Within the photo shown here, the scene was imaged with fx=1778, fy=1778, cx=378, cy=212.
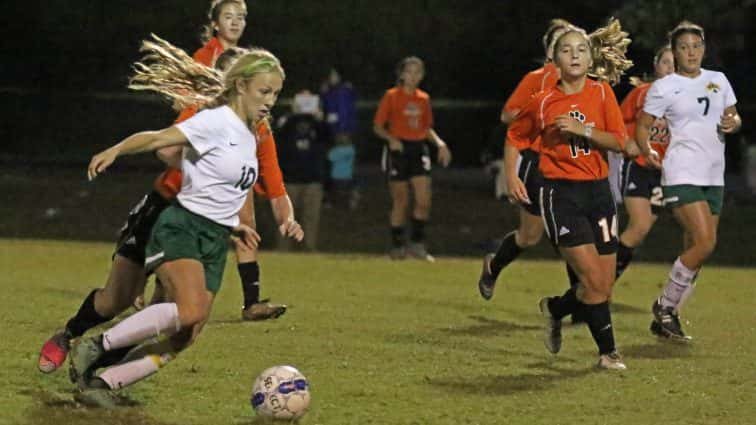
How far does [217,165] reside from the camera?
345 inches

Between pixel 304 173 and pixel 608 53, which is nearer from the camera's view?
pixel 608 53

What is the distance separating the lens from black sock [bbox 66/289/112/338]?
9.60 meters

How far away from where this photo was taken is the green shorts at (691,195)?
1230cm

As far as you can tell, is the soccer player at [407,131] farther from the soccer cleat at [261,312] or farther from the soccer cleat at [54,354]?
the soccer cleat at [54,354]


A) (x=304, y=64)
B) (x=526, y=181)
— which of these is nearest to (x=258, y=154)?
(x=526, y=181)

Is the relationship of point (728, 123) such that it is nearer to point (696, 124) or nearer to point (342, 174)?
point (696, 124)

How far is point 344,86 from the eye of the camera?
96.9ft

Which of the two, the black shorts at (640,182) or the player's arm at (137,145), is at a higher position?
the player's arm at (137,145)

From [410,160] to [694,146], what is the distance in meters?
7.87

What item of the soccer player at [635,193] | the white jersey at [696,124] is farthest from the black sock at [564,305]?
the soccer player at [635,193]

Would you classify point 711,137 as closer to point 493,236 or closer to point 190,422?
point 190,422

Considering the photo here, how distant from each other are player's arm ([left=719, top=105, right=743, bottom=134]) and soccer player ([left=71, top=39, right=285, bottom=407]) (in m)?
4.32

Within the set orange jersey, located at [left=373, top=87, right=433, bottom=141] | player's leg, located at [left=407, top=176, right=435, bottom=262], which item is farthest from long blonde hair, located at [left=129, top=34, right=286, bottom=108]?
player's leg, located at [left=407, top=176, right=435, bottom=262]

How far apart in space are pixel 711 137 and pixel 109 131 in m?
30.1
